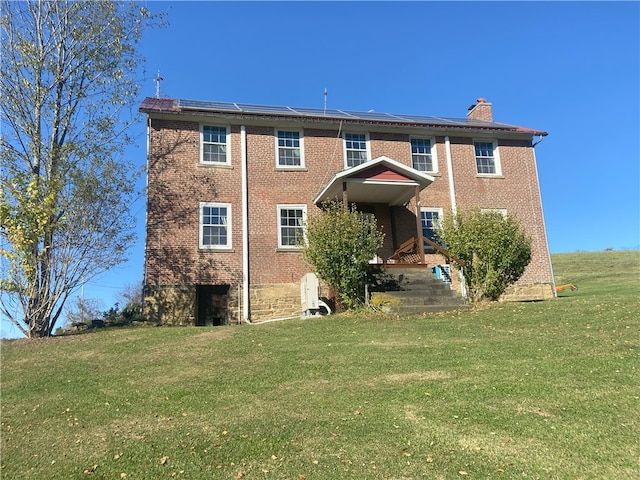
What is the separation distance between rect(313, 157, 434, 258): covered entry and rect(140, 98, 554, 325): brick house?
0.04m

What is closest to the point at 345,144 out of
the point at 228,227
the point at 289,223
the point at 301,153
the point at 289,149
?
the point at 301,153

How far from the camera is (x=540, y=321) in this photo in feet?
32.8

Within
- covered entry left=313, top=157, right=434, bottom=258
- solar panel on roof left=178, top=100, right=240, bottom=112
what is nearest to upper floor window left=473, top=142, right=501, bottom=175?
covered entry left=313, top=157, right=434, bottom=258

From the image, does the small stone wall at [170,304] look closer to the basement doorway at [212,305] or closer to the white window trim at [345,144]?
the basement doorway at [212,305]

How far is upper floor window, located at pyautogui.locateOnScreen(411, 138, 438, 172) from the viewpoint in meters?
18.8

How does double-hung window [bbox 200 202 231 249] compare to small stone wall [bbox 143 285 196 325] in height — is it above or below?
above

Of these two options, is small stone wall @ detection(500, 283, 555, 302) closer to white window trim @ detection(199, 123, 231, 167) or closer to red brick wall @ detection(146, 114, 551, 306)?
red brick wall @ detection(146, 114, 551, 306)

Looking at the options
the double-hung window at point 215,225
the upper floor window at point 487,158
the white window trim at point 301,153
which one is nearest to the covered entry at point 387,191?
the white window trim at point 301,153

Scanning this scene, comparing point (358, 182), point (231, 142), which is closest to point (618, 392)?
point (358, 182)

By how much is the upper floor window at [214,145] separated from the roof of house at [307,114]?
2.21ft

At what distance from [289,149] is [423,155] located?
17.6 feet

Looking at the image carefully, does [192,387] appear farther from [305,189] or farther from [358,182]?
[305,189]

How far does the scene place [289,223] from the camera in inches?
671

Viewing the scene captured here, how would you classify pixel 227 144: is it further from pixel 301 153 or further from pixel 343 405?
pixel 343 405
